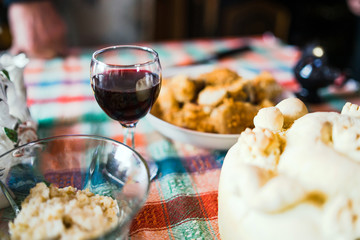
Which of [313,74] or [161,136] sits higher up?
[313,74]

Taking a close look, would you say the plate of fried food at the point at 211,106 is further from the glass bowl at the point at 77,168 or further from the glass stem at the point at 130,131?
the glass bowl at the point at 77,168

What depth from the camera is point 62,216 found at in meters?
0.34

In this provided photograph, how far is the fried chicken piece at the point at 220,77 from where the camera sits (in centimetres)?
74

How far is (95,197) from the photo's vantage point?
0.40 m

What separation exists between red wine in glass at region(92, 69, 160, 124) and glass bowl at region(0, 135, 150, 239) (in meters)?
0.08

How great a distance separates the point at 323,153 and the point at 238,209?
0.10 meters

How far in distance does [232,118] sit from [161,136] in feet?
0.55

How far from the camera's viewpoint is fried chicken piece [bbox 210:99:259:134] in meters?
0.59

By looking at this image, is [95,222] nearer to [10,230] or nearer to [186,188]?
[10,230]

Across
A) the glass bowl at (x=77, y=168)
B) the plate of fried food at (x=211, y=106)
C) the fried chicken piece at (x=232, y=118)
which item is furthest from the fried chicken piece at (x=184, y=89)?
the glass bowl at (x=77, y=168)

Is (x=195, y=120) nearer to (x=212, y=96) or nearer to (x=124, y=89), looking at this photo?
(x=212, y=96)

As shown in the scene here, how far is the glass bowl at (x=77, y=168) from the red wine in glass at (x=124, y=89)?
0.26 ft

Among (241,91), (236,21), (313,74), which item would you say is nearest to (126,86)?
(241,91)

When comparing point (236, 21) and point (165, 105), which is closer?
point (165, 105)
